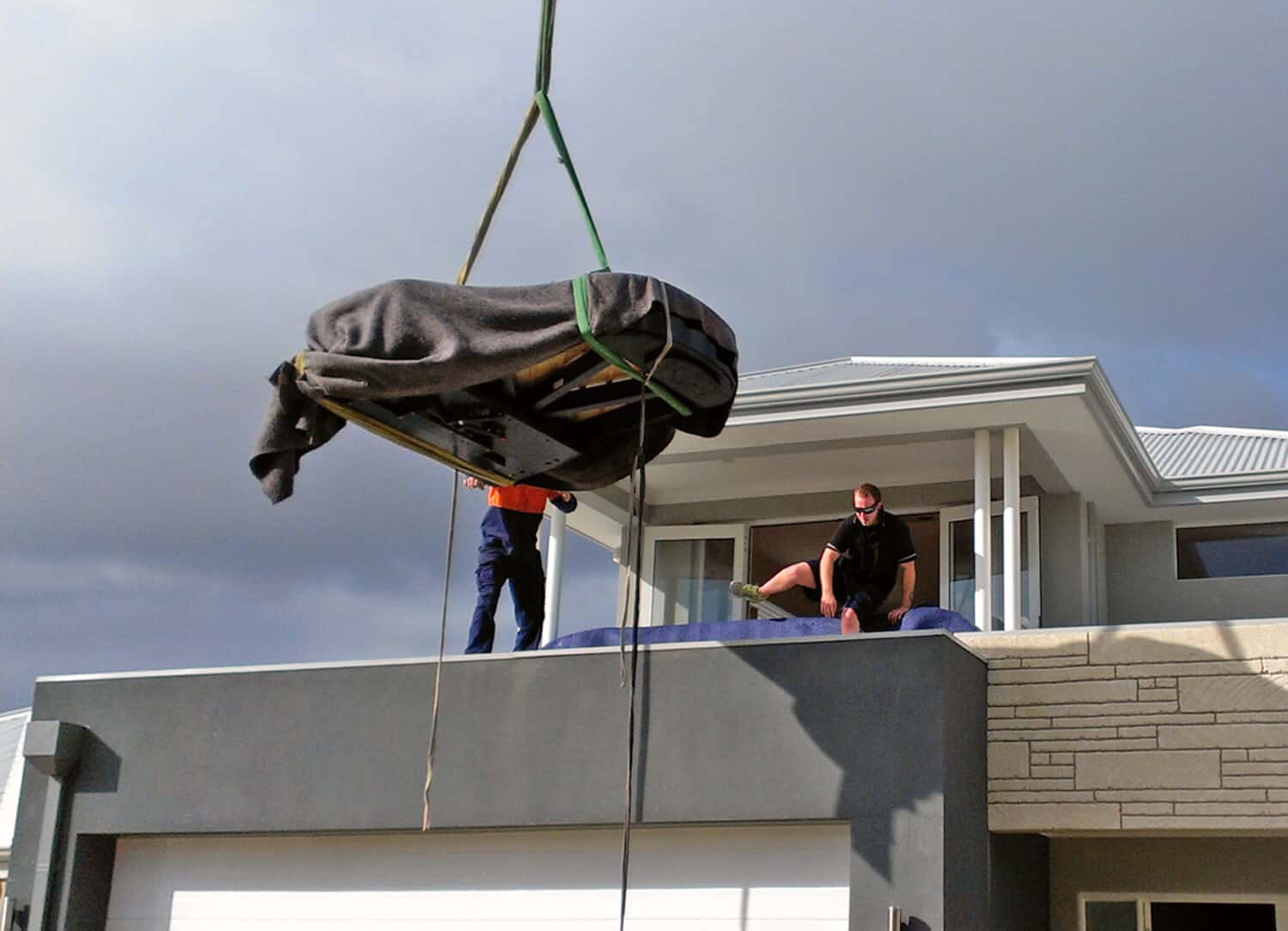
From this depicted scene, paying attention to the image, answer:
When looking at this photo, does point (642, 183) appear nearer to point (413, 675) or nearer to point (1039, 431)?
point (1039, 431)

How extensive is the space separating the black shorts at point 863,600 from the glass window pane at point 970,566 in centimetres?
276

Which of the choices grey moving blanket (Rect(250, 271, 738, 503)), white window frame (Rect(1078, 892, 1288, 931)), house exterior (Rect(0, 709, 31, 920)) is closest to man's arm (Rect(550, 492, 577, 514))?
grey moving blanket (Rect(250, 271, 738, 503))

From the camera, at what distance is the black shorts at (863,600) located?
11117mm

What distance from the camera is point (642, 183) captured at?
13.6 metres

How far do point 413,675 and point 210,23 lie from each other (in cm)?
454

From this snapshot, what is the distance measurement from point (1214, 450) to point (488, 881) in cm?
974

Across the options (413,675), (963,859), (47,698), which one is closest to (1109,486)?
(963,859)

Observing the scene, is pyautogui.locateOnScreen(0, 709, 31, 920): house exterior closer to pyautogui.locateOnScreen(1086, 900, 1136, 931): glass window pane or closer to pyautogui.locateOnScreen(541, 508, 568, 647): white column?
pyautogui.locateOnScreen(541, 508, 568, 647): white column

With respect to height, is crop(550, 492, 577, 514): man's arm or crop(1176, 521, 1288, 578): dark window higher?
crop(1176, 521, 1288, 578): dark window

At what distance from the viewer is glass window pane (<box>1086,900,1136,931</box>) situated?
→ 11.4m

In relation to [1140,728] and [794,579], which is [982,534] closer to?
[794,579]

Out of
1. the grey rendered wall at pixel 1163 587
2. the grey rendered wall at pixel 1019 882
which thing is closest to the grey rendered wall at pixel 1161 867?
the grey rendered wall at pixel 1019 882

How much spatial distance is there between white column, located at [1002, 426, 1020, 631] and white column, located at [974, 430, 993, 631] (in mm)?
134

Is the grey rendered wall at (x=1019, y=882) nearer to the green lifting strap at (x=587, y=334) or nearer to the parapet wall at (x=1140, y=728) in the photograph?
the parapet wall at (x=1140, y=728)
